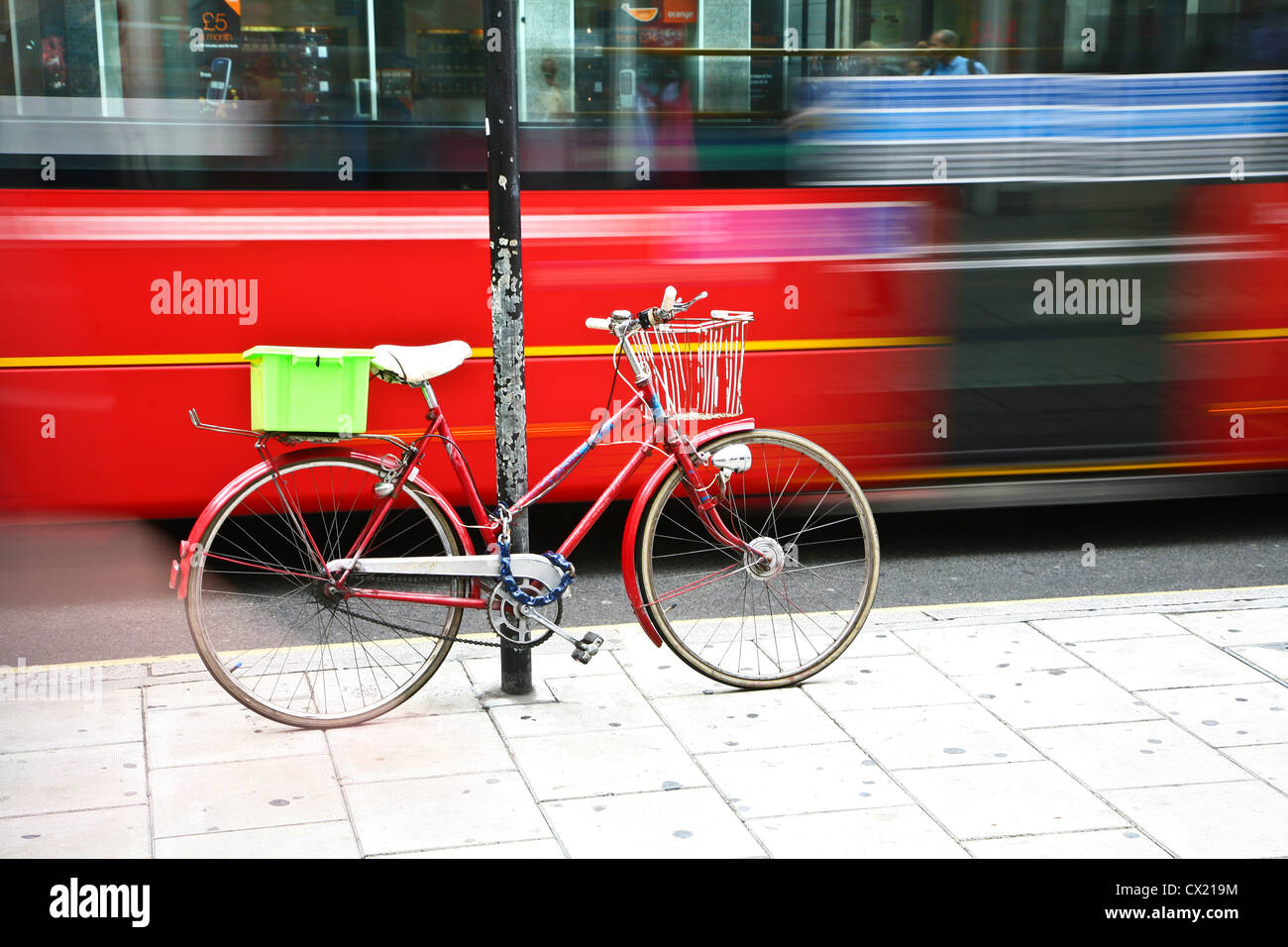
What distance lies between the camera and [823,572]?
602 centimetres

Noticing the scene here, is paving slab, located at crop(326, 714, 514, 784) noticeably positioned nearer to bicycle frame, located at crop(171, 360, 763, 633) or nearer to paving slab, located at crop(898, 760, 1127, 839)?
bicycle frame, located at crop(171, 360, 763, 633)

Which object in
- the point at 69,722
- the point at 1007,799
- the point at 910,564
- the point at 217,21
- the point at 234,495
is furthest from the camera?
the point at 910,564

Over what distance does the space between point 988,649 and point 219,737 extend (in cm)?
249

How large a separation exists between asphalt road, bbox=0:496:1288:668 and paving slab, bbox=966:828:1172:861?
2.30m

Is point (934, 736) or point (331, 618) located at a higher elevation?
point (331, 618)

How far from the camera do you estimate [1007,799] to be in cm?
397

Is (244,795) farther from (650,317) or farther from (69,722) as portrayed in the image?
(650,317)

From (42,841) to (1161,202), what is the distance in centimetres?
495

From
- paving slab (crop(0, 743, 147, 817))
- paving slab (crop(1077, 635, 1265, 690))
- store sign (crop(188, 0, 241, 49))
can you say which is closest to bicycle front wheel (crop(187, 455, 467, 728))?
paving slab (crop(0, 743, 147, 817))

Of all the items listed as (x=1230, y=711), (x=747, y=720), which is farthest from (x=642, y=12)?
(x=1230, y=711)

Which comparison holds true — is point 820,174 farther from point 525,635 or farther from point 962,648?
point 525,635

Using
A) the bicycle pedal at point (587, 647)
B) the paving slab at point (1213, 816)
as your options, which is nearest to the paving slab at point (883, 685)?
the bicycle pedal at point (587, 647)

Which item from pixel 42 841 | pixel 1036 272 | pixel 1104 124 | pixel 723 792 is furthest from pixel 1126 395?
pixel 42 841

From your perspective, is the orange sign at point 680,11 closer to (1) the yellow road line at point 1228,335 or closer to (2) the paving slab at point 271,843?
(1) the yellow road line at point 1228,335
